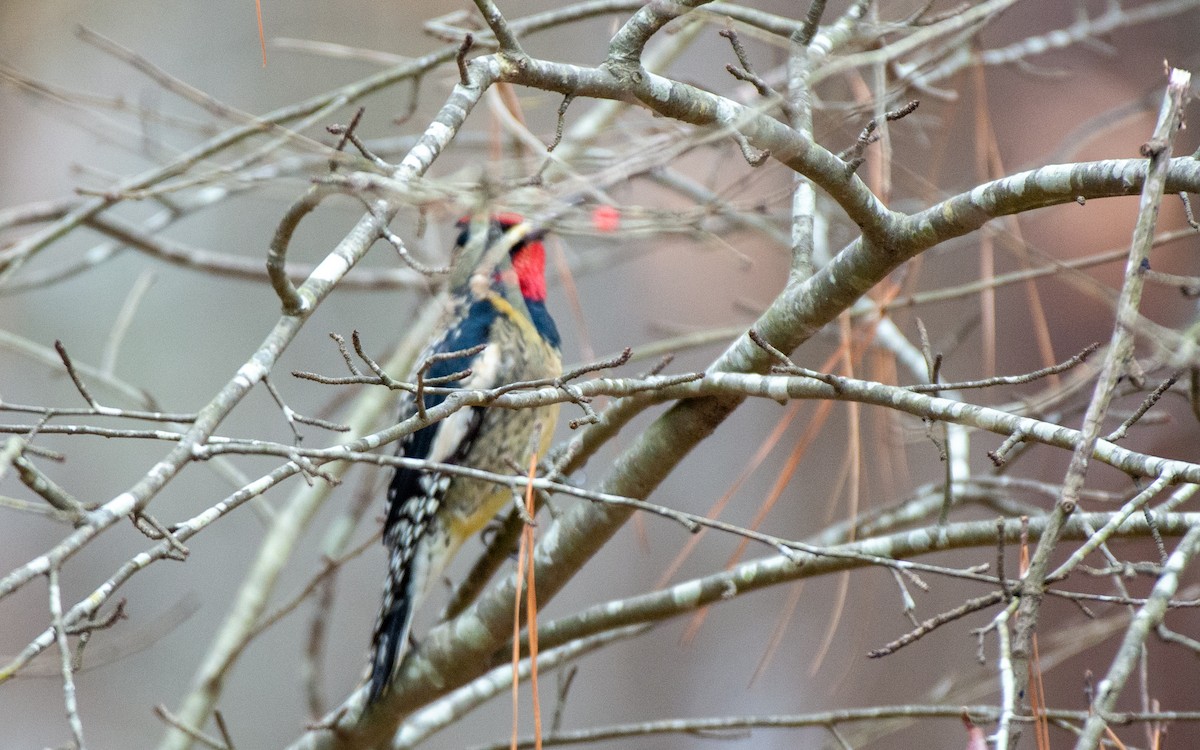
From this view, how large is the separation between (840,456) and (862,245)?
3820 millimetres

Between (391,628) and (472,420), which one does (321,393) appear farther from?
(391,628)

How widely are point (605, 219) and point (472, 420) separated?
1332 millimetres

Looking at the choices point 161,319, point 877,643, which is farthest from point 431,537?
point 161,319

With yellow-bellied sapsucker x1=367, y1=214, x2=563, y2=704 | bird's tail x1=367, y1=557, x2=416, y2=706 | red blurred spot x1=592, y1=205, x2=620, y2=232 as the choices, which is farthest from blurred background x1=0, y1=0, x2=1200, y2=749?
red blurred spot x1=592, y1=205, x2=620, y2=232

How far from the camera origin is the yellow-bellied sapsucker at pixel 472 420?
322 cm

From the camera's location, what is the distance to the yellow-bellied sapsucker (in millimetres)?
3219

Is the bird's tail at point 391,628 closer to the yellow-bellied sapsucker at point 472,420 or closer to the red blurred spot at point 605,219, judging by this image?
the yellow-bellied sapsucker at point 472,420

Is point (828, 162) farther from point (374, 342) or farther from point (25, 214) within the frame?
point (374, 342)

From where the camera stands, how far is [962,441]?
2.57m

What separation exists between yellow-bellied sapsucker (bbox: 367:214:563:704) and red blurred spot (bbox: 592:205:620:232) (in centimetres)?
97

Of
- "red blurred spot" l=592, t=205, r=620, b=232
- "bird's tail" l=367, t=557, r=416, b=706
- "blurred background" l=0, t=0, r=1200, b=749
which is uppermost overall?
"blurred background" l=0, t=0, r=1200, b=749

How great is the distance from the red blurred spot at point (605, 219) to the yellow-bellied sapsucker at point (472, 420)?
97 cm

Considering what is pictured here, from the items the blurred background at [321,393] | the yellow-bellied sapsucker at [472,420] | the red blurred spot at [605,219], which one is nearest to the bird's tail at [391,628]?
the yellow-bellied sapsucker at [472,420]

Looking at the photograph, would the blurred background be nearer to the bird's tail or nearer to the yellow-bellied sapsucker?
the yellow-bellied sapsucker
